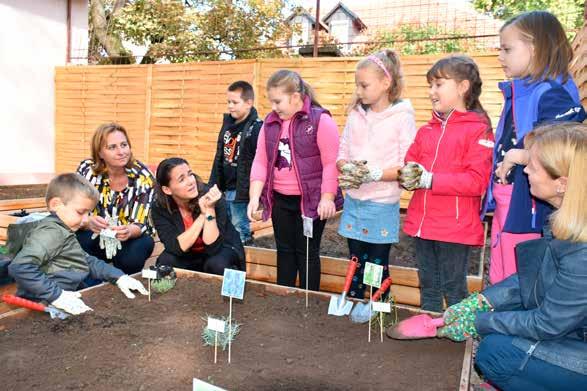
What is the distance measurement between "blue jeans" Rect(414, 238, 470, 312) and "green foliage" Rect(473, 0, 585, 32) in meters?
14.8

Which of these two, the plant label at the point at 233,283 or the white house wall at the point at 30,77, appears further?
the white house wall at the point at 30,77

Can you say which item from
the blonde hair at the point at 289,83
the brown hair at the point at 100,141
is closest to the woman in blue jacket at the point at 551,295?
the blonde hair at the point at 289,83

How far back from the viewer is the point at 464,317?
6.25ft

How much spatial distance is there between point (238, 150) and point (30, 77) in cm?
684

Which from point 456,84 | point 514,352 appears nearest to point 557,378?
point 514,352

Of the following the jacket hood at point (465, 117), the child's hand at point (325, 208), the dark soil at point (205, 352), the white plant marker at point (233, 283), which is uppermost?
the jacket hood at point (465, 117)

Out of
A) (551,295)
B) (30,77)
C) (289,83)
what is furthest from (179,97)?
(551,295)

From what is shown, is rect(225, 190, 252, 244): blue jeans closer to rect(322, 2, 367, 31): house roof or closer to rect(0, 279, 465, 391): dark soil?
rect(0, 279, 465, 391): dark soil

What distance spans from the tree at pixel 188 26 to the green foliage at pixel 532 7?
24.6 feet

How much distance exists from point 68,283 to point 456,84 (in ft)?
6.72

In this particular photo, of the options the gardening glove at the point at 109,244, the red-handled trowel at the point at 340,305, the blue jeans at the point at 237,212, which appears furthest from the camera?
the blue jeans at the point at 237,212

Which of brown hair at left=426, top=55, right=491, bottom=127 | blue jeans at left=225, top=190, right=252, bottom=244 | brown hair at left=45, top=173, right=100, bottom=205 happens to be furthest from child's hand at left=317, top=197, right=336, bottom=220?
blue jeans at left=225, top=190, right=252, bottom=244

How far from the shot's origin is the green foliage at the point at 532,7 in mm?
16525

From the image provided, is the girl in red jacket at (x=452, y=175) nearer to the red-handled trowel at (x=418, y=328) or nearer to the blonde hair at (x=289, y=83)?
the red-handled trowel at (x=418, y=328)
